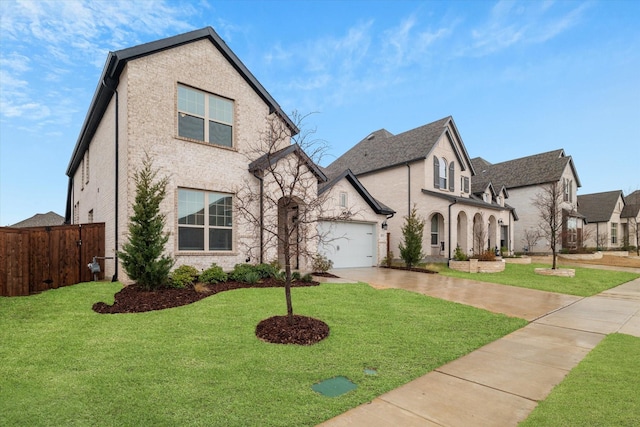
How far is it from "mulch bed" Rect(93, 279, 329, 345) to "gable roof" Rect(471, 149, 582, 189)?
85.7 feet

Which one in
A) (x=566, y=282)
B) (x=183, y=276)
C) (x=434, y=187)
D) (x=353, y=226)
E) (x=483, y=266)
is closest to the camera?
(x=183, y=276)

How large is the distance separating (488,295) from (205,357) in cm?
908

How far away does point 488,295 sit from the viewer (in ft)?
33.8

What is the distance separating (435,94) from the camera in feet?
77.4

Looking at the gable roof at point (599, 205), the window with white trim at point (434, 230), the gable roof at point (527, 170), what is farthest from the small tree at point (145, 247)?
the gable roof at point (599, 205)

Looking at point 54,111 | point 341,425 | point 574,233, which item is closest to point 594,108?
point 574,233

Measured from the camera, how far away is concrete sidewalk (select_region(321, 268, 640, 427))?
3.35 m

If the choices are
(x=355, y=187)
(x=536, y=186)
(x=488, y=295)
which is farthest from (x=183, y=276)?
(x=536, y=186)

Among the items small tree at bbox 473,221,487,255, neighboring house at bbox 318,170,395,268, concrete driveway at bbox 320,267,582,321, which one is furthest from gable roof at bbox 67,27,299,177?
small tree at bbox 473,221,487,255

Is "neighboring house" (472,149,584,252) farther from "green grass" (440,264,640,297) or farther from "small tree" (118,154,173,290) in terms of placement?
"small tree" (118,154,173,290)

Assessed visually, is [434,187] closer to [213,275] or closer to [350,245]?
[350,245]

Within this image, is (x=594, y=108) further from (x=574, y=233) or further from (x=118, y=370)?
(x=118, y=370)

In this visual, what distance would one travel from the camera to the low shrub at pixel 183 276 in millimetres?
9750

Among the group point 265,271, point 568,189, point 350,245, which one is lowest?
point 265,271
